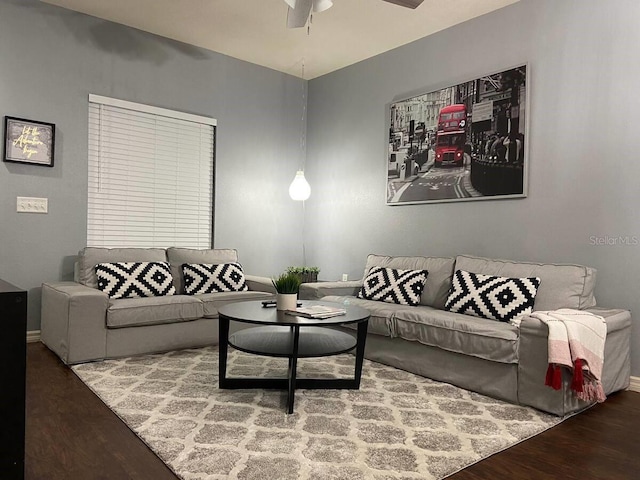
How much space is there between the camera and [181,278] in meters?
4.38

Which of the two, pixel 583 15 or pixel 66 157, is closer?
pixel 583 15

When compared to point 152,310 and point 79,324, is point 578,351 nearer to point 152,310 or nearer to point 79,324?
point 152,310

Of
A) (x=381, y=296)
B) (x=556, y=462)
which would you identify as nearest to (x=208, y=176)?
(x=381, y=296)

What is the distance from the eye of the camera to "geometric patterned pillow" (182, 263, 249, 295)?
4305 mm

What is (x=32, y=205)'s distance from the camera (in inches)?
158

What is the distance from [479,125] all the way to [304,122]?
241 cm

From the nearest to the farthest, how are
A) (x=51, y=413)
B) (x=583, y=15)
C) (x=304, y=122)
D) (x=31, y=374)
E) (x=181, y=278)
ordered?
(x=51, y=413) → (x=31, y=374) → (x=583, y=15) → (x=181, y=278) → (x=304, y=122)

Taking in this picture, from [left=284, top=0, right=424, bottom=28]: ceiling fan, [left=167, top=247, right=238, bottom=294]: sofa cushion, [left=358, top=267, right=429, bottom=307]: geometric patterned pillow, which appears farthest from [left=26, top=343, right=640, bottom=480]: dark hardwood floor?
[left=284, top=0, right=424, bottom=28]: ceiling fan

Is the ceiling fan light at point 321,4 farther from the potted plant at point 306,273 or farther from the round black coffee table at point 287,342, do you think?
the potted plant at point 306,273

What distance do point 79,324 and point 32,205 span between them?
51.0 inches

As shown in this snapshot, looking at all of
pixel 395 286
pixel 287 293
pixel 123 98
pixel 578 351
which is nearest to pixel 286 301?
pixel 287 293

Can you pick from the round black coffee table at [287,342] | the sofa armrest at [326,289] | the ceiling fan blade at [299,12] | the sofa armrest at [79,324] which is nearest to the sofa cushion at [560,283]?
the round black coffee table at [287,342]

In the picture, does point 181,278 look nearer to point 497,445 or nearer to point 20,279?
point 20,279

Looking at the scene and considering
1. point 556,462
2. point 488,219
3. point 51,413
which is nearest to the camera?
point 556,462
